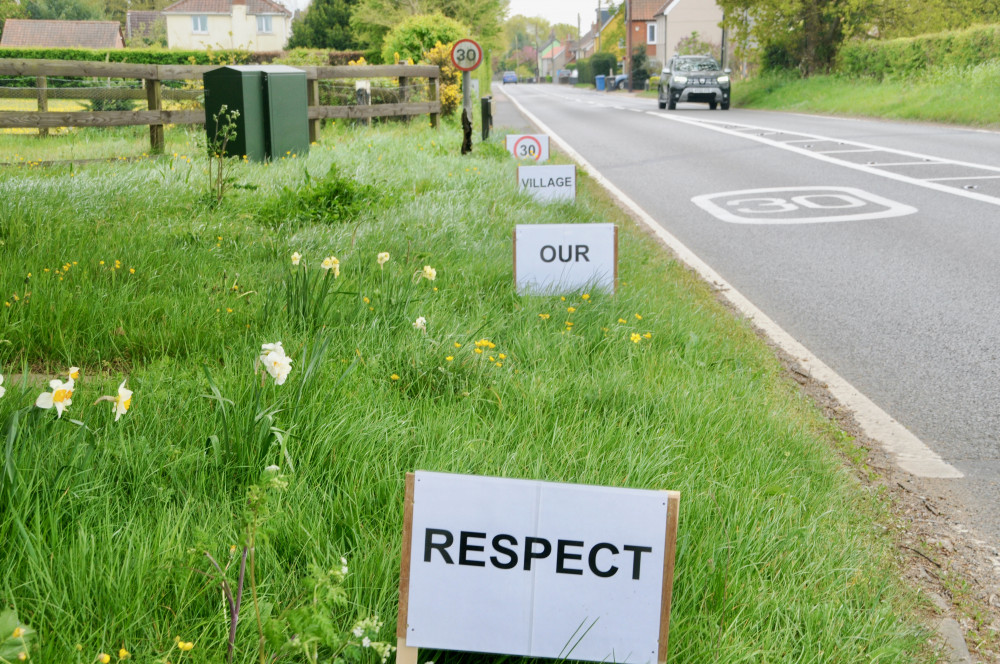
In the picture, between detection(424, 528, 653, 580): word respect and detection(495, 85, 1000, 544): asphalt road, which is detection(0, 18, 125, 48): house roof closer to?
detection(495, 85, 1000, 544): asphalt road

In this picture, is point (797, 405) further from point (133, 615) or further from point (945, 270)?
point (945, 270)

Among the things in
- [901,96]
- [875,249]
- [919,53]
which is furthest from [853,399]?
[919,53]

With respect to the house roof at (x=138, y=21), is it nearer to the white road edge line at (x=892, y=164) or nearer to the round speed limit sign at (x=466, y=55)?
the white road edge line at (x=892, y=164)

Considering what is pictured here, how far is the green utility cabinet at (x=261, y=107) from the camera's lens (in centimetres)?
1142

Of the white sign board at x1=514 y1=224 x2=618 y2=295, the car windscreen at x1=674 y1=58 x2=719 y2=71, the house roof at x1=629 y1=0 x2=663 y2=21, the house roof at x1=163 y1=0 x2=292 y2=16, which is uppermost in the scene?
the house roof at x1=629 y1=0 x2=663 y2=21

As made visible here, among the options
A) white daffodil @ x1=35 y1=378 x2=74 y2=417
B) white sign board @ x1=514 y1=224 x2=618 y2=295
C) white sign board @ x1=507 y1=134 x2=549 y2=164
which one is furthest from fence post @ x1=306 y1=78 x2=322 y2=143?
white daffodil @ x1=35 y1=378 x2=74 y2=417

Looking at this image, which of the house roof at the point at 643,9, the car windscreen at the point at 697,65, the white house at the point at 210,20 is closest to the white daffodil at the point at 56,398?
the car windscreen at the point at 697,65

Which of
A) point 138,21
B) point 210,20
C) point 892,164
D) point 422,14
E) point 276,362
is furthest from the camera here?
point 138,21

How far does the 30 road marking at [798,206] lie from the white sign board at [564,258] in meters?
4.71

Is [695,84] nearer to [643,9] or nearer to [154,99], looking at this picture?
[154,99]

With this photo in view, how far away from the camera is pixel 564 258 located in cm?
543

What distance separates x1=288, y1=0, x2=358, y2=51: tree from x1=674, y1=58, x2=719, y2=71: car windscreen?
21.6 meters

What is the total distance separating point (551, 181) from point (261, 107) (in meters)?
4.32

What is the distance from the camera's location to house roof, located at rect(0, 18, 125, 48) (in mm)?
77250
